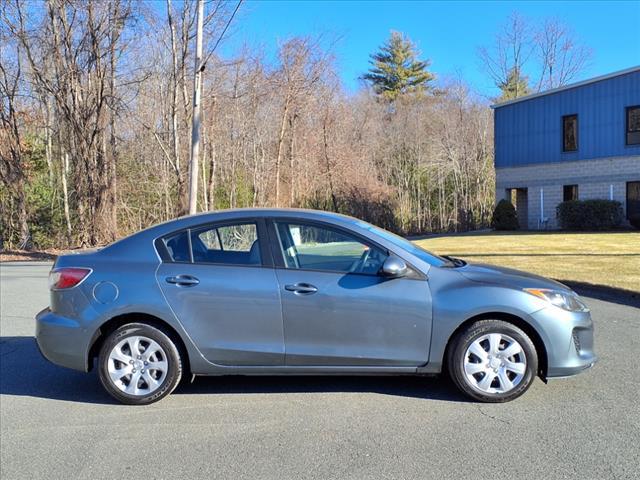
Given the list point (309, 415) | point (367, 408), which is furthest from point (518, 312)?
point (309, 415)

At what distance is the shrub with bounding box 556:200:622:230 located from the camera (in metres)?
25.4

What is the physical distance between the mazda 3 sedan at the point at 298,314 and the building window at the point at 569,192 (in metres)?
26.3

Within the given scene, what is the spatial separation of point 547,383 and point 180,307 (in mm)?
3275

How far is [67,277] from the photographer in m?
4.61

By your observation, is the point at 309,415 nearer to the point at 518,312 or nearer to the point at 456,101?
the point at 518,312

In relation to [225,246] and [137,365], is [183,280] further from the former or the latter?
[137,365]

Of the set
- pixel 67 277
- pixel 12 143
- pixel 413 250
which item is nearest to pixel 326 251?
pixel 413 250

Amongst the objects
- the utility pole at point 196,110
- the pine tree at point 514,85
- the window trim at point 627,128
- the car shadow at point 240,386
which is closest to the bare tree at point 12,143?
the utility pole at point 196,110

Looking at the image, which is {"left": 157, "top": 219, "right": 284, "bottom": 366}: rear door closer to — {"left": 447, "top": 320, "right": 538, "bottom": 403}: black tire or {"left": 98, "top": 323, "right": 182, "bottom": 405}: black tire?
{"left": 98, "top": 323, "right": 182, "bottom": 405}: black tire

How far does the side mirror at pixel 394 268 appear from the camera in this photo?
170 inches

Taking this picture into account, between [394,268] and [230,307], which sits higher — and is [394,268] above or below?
above

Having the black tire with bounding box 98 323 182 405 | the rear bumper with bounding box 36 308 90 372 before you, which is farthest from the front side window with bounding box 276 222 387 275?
the rear bumper with bounding box 36 308 90 372

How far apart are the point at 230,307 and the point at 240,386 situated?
949 mm

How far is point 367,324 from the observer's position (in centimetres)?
437
